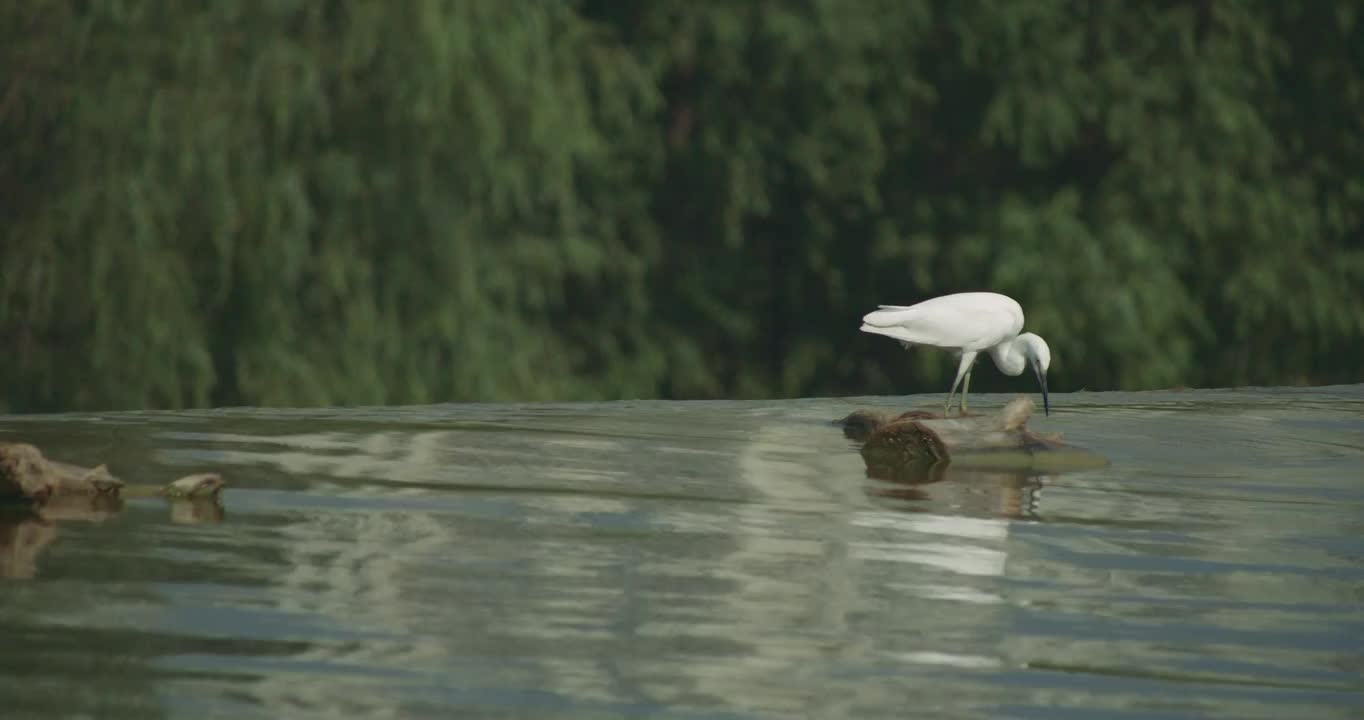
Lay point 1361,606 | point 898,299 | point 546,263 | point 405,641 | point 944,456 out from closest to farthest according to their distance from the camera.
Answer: point 405,641 → point 1361,606 → point 944,456 → point 546,263 → point 898,299

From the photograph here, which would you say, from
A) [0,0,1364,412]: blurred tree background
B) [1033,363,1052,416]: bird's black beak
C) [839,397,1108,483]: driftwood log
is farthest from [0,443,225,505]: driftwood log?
[0,0,1364,412]: blurred tree background

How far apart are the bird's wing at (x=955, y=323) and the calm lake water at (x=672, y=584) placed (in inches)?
17.9

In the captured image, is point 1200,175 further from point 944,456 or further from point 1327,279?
point 944,456

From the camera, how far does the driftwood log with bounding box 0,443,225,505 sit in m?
→ 6.80

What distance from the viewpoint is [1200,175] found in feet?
58.6

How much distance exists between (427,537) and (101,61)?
7853 millimetres

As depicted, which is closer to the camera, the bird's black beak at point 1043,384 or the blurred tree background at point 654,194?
the bird's black beak at point 1043,384

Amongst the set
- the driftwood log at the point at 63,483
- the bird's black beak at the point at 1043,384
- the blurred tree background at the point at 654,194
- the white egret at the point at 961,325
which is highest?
the blurred tree background at the point at 654,194

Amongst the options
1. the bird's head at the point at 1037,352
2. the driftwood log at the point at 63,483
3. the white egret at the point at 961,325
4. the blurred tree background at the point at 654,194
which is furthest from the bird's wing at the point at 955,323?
the blurred tree background at the point at 654,194

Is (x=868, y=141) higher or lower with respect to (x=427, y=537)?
higher

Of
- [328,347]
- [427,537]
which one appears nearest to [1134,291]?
[328,347]

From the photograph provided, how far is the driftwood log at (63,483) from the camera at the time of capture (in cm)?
680

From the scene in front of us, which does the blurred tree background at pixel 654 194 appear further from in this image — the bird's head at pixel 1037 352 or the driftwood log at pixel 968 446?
the driftwood log at pixel 968 446

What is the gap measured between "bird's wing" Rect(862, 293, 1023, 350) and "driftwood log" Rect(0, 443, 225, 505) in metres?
2.80
